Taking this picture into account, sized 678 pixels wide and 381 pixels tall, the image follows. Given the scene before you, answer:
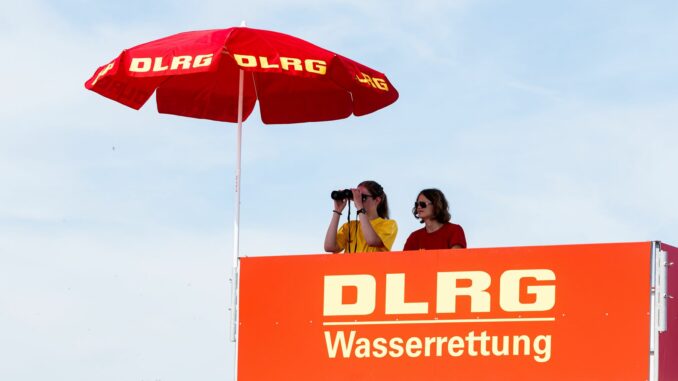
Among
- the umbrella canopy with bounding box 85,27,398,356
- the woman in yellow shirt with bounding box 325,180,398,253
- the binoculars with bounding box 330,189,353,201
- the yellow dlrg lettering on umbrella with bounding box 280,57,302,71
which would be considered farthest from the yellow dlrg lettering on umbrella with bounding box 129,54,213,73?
the woman in yellow shirt with bounding box 325,180,398,253

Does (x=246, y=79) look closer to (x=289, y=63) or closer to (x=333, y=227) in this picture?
(x=289, y=63)

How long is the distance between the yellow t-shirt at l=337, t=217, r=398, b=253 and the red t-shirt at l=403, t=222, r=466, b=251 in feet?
1.03

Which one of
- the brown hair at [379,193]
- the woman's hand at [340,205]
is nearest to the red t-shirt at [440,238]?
the brown hair at [379,193]

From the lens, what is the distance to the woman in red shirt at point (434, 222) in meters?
10.4

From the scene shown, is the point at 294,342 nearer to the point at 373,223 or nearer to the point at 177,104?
the point at 373,223

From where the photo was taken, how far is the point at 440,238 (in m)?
10.4

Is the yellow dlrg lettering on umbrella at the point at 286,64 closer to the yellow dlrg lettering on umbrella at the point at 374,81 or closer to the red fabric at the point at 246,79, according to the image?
the red fabric at the point at 246,79

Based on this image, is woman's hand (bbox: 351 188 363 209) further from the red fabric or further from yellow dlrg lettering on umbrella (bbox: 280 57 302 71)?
yellow dlrg lettering on umbrella (bbox: 280 57 302 71)

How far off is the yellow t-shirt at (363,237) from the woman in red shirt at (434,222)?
15.0 inches

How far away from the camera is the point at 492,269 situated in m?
9.82

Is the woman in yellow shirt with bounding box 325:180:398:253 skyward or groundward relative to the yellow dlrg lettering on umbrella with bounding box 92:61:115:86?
groundward

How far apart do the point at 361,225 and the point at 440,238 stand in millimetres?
718

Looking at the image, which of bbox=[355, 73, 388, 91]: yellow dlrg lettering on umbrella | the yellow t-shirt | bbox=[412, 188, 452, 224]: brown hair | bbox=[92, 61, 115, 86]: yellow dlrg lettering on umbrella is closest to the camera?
bbox=[412, 188, 452, 224]: brown hair

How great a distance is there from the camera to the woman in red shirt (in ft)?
34.0
